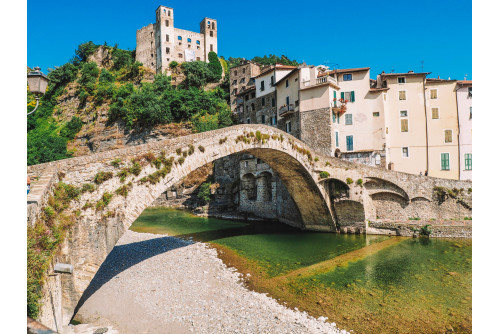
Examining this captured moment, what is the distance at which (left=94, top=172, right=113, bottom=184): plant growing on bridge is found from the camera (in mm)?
8453

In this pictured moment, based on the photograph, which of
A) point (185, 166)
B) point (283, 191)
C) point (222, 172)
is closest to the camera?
point (185, 166)

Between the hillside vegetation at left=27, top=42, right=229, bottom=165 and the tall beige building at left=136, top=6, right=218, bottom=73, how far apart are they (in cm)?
249

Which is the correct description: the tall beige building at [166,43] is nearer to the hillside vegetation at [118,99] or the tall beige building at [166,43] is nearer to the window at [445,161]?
the hillside vegetation at [118,99]

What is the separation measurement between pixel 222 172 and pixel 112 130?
18.3 metres

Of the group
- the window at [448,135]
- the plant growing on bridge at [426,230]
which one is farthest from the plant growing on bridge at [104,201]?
the window at [448,135]

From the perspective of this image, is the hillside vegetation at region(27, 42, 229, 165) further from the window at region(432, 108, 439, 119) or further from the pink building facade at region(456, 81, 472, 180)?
the pink building facade at region(456, 81, 472, 180)

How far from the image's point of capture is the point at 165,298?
930 cm

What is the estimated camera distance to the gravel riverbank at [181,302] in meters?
7.72

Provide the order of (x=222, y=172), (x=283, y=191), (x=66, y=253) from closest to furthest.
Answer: (x=66, y=253), (x=283, y=191), (x=222, y=172)

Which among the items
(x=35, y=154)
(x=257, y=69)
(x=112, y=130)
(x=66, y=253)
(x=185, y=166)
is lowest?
(x=66, y=253)

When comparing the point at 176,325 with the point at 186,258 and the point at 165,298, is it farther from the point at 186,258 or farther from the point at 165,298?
the point at 186,258

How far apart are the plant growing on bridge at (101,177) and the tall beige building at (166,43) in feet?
139

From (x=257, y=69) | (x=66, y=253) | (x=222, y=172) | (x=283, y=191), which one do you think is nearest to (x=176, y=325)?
(x=66, y=253)

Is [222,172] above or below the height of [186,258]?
above
